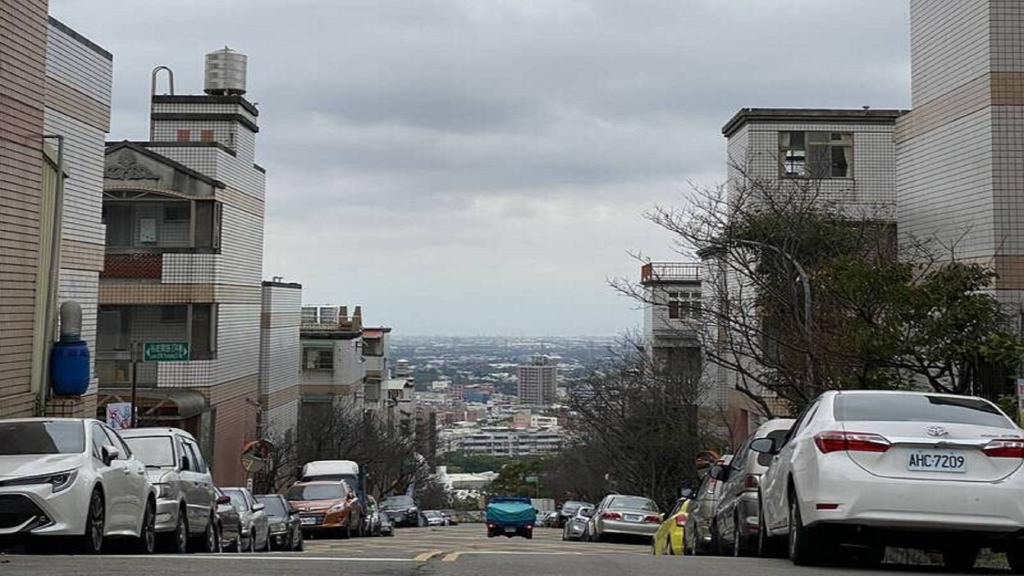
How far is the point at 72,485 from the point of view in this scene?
11.9 meters

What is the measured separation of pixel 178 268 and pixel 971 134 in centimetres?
2527

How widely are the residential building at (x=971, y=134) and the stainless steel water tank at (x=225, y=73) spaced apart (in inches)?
986

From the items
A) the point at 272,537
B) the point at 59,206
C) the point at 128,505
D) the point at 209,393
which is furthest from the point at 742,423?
the point at 128,505

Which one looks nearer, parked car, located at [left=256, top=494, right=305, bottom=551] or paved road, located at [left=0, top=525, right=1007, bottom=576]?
paved road, located at [left=0, top=525, right=1007, bottom=576]

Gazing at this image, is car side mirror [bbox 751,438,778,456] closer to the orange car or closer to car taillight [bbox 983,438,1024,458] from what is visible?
car taillight [bbox 983,438,1024,458]

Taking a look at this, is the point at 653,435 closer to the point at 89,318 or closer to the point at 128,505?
the point at 89,318

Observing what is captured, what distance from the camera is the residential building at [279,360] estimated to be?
157 ft

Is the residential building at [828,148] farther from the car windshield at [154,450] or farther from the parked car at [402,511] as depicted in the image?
the car windshield at [154,450]

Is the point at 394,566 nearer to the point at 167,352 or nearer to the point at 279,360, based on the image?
the point at 167,352

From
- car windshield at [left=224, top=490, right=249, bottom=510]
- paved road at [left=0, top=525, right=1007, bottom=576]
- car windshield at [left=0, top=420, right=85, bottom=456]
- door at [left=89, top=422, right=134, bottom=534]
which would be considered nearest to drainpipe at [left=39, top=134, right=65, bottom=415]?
car windshield at [left=224, top=490, right=249, bottom=510]

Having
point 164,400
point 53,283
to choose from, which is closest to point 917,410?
point 53,283

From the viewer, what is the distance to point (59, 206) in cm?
2084

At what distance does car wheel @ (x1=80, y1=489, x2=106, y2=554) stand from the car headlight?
29cm

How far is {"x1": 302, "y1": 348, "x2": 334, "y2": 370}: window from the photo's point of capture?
6328 cm
